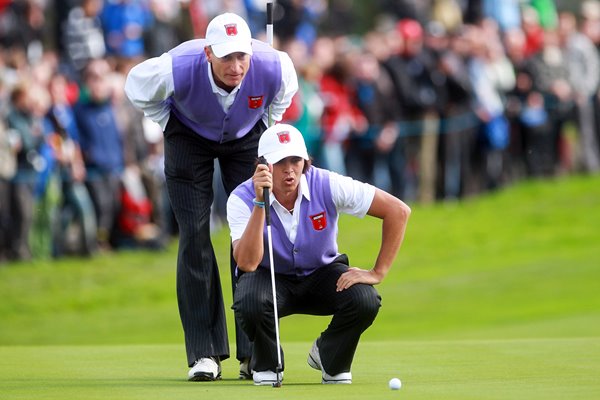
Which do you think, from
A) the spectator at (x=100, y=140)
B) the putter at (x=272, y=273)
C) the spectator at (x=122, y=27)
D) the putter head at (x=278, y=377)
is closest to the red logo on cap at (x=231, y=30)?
the putter at (x=272, y=273)

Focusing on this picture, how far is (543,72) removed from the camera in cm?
2381

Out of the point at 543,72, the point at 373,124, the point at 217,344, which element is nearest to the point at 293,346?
the point at 217,344

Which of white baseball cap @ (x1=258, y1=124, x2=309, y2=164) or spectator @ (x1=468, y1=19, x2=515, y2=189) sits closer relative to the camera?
white baseball cap @ (x1=258, y1=124, x2=309, y2=164)

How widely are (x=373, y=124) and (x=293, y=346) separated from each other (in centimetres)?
1056

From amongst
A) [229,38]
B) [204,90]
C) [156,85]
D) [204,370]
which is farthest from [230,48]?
[204,370]

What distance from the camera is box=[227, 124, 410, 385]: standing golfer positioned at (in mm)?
8336

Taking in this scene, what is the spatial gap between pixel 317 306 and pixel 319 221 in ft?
1.89

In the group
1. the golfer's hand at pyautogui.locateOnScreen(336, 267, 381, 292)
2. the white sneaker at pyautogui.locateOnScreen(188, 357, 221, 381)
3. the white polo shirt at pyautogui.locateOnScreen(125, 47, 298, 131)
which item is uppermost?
the white polo shirt at pyautogui.locateOnScreen(125, 47, 298, 131)

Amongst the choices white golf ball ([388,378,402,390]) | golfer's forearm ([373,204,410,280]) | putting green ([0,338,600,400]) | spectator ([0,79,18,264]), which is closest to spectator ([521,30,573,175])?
spectator ([0,79,18,264])

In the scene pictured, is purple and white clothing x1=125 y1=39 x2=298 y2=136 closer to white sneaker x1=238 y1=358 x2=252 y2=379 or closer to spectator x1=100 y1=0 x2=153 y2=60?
white sneaker x1=238 y1=358 x2=252 y2=379

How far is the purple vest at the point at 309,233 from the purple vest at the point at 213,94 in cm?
58

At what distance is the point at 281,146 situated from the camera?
8.26 meters

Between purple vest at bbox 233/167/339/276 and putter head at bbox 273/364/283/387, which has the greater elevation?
purple vest at bbox 233/167/339/276

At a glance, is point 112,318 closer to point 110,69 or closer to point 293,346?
point 110,69
